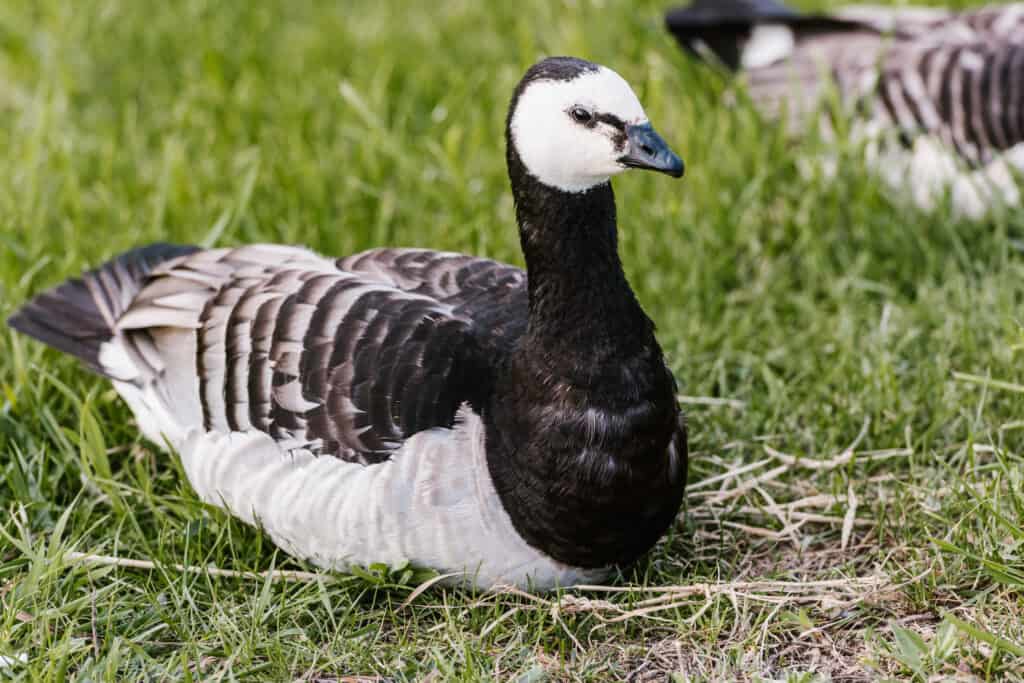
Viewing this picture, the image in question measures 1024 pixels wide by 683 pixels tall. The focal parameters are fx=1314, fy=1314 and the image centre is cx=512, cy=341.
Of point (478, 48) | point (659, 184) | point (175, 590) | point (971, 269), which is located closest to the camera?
point (175, 590)

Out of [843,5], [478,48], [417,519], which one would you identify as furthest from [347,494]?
[843,5]

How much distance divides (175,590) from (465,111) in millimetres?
3065

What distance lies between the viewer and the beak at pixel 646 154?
3137 mm

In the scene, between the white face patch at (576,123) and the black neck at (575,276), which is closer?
the white face patch at (576,123)

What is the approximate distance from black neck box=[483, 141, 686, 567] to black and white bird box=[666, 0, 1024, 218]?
232 centimetres

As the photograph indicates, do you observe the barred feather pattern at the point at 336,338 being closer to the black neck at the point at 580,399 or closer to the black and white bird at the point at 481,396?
the black and white bird at the point at 481,396

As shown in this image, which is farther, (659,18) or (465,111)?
(659,18)

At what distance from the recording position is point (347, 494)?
353 centimetres

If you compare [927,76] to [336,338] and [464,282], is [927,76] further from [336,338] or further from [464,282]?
[336,338]

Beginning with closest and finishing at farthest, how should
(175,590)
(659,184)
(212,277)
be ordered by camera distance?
(175,590) → (212,277) → (659,184)

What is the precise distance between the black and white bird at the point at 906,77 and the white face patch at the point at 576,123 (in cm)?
241

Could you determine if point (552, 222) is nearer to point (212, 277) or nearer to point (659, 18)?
point (212, 277)

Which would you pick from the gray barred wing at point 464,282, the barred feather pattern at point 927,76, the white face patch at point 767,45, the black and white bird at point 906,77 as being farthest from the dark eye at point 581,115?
the white face patch at point 767,45

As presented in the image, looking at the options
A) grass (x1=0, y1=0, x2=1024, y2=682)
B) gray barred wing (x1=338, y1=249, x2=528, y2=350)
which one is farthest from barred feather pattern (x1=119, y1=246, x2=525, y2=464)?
grass (x1=0, y1=0, x2=1024, y2=682)
